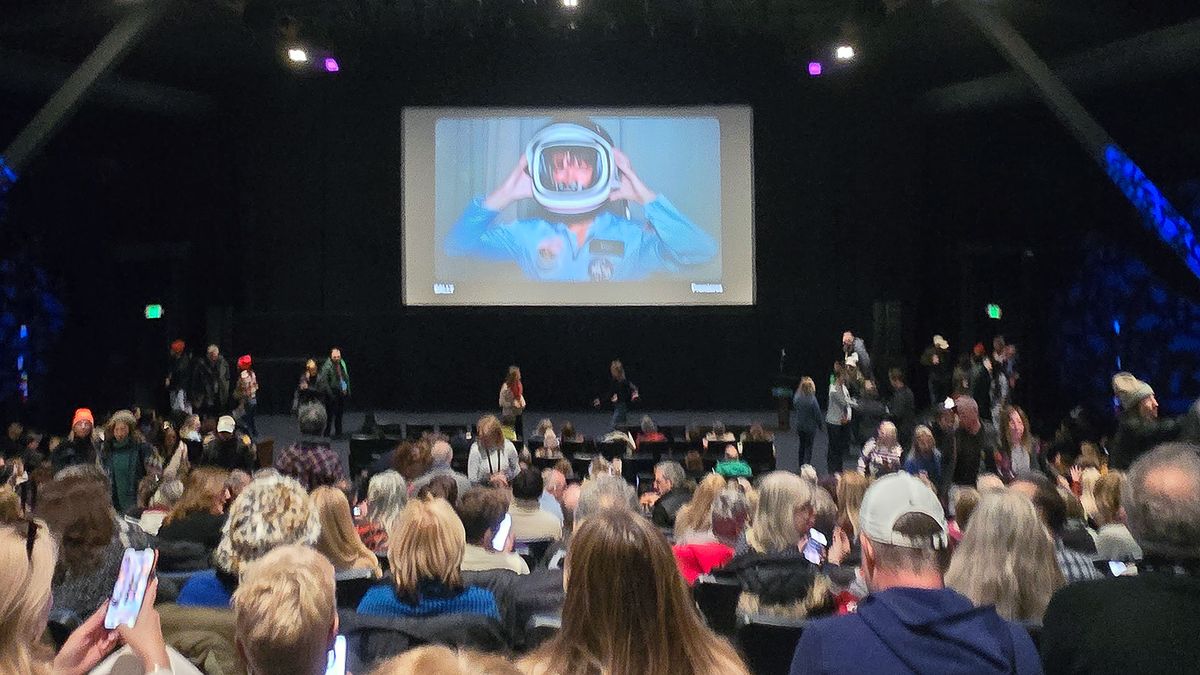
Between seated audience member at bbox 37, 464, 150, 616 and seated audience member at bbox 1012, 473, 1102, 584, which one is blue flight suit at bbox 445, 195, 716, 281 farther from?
seated audience member at bbox 37, 464, 150, 616

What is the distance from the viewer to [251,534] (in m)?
3.02

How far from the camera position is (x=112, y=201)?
1462 cm

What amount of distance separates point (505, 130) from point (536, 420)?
392 cm

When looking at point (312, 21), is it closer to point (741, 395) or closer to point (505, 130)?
point (505, 130)

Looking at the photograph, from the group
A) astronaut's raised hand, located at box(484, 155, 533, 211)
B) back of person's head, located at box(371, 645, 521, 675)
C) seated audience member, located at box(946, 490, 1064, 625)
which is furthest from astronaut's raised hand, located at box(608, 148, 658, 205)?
back of person's head, located at box(371, 645, 521, 675)

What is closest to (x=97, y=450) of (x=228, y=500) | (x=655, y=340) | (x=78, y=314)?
(x=228, y=500)

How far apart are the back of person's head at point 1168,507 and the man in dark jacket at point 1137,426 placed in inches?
202

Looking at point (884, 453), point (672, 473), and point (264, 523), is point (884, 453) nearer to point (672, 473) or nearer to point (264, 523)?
point (672, 473)

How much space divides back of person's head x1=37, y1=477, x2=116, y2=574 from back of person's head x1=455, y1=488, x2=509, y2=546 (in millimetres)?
1245

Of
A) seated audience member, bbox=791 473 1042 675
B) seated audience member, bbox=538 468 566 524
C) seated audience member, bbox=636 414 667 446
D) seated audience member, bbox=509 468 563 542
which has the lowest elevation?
seated audience member, bbox=636 414 667 446

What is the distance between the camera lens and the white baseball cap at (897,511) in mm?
1873

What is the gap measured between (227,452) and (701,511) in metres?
5.17

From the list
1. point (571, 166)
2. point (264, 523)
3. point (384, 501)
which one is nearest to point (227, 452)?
point (384, 501)

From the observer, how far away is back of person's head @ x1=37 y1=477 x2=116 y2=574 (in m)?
2.87
